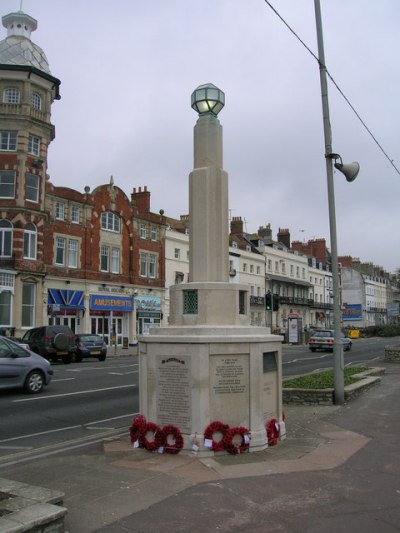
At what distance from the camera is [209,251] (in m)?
8.20

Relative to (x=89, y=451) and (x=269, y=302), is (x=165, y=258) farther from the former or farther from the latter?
(x=89, y=451)

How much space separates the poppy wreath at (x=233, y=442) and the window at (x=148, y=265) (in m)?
37.9

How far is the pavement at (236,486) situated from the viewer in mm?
4730

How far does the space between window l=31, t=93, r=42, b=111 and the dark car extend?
16231mm

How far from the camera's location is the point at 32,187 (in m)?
34.6

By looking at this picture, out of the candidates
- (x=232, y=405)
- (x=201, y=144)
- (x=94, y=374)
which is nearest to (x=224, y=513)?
(x=232, y=405)

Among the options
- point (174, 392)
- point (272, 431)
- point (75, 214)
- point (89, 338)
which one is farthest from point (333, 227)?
point (75, 214)

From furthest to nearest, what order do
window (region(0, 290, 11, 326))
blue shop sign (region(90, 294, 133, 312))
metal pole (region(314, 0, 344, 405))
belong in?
blue shop sign (region(90, 294, 133, 312)), window (region(0, 290, 11, 326)), metal pole (region(314, 0, 344, 405))

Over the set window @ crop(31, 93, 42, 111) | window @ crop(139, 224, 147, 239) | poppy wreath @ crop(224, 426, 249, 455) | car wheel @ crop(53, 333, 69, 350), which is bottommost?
poppy wreath @ crop(224, 426, 249, 455)

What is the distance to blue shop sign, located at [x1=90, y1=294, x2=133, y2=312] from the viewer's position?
39.3 metres

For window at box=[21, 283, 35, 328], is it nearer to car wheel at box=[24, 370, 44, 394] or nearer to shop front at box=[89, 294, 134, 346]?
shop front at box=[89, 294, 134, 346]

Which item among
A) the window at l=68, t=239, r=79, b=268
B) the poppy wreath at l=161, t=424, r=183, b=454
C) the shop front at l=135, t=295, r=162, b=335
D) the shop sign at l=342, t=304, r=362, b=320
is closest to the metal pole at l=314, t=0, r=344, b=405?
the poppy wreath at l=161, t=424, r=183, b=454

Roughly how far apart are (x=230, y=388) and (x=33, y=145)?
102 ft

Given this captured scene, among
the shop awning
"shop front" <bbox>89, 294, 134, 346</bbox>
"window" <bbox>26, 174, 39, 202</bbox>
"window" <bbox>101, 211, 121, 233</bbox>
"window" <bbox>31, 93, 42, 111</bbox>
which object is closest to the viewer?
"window" <bbox>26, 174, 39, 202</bbox>
